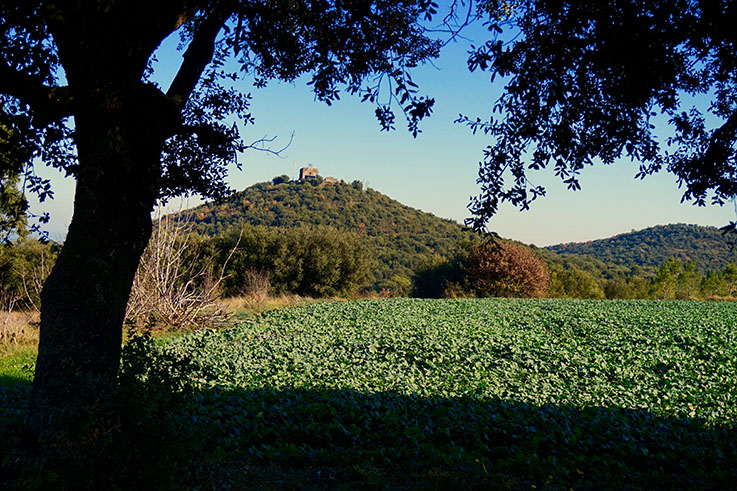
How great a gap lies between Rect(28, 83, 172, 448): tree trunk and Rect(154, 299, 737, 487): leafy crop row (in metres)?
0.88

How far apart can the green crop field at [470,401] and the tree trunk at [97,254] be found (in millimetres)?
445

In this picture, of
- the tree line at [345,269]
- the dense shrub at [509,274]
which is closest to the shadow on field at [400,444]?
the tree line at [345,269]

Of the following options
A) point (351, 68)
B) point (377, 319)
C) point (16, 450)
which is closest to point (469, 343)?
point (377, 319)

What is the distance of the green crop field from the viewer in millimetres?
5504

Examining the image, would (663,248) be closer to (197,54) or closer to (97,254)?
(197,54)

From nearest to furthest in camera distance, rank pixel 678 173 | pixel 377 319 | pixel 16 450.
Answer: pixel 16 450 < pixel 678 173 < pixel 377 319

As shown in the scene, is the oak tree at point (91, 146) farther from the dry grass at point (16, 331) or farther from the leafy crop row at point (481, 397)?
the dry grass at point (16, 331)

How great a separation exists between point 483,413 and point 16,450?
6.10 metres

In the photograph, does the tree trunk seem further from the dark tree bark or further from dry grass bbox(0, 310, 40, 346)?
dry grass bbox(0, 310, 40, 346)

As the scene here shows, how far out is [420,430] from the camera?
21.5 ft

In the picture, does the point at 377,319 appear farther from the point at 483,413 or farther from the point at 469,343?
the point at 483,413

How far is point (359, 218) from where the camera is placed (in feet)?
237

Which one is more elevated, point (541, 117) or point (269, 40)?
point (269, 40)

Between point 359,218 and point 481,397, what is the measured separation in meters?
64.3
